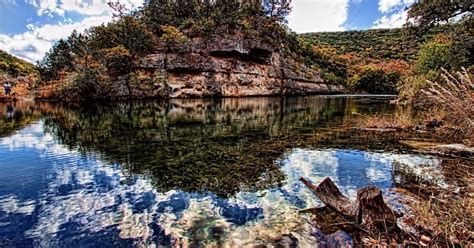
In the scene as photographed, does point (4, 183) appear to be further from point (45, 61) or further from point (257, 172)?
point (45, 61)

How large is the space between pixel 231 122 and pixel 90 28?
119ft

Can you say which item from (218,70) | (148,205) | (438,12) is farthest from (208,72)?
(148,205)

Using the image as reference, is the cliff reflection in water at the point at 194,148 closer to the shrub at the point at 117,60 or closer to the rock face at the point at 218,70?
the shrub at the point at 117,60

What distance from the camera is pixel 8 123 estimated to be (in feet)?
60.7

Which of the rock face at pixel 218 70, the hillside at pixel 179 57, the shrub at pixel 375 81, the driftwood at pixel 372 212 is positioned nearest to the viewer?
the driftwood at pixel 372 212

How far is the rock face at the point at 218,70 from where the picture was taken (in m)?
42.5

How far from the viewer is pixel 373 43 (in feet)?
334

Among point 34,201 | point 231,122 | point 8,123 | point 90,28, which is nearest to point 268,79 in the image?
point 90,28

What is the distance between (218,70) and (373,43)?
7643cm

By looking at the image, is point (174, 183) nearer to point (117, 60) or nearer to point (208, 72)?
point (117, 60)

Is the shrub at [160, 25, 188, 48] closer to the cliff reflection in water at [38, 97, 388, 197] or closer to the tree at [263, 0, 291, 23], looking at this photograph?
the tree at [263, 0, 291, 23]

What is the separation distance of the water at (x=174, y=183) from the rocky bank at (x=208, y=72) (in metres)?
27.8

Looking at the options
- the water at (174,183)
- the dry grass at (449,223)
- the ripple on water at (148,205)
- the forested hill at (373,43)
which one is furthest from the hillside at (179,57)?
the dry grass at (449,223)

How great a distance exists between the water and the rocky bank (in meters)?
27.8
